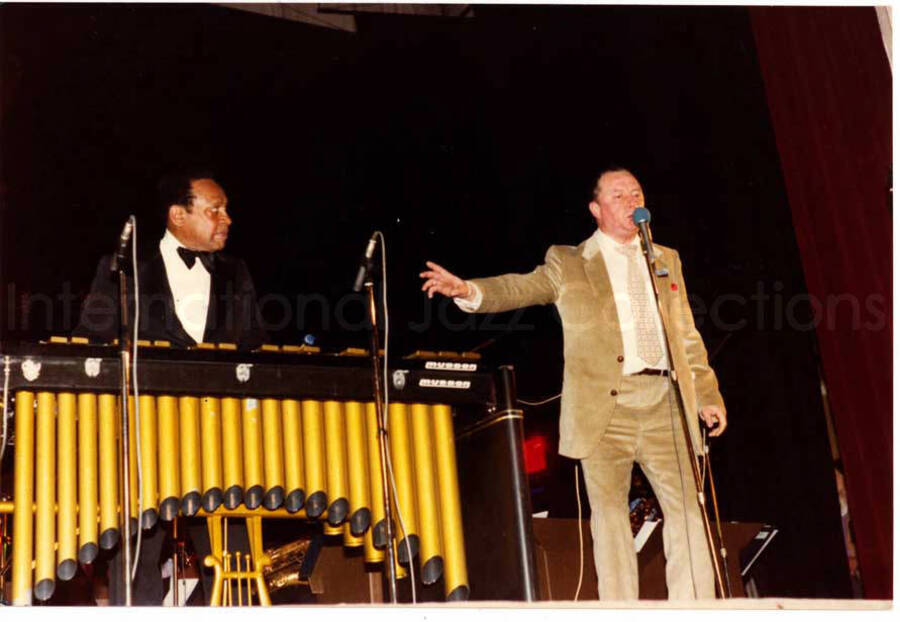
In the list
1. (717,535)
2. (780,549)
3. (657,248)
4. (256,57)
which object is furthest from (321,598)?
(256,57)

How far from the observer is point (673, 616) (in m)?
2.46

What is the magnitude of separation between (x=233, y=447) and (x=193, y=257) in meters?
1.21

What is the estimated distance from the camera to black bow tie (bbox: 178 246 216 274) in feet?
13.5

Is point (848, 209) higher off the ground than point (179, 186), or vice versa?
point (179, 186)

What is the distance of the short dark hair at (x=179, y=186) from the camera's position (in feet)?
14.4

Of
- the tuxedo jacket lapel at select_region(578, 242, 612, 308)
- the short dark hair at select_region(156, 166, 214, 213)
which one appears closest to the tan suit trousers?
the tuxedo jacket lapel at select_region(578, 242, 612, 308)

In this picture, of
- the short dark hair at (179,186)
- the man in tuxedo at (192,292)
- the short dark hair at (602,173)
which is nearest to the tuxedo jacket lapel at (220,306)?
the man in tuxedo at (192,292)

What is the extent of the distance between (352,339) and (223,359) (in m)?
2.08

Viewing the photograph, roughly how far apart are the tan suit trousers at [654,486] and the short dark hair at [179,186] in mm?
2016

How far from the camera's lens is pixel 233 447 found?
10.4ft

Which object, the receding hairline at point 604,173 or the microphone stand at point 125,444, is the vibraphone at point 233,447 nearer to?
the microphone stand at point 125,444

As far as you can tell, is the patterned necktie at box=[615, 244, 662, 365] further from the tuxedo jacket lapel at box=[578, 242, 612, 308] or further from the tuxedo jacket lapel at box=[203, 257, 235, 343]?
the tuxedo jacket lapel at box=[203, 257, 235, 343]

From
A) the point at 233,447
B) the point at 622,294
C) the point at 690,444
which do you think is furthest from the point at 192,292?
the point at 690,444

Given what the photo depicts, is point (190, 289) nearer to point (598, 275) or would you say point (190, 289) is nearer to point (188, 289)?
point (188, 289)
